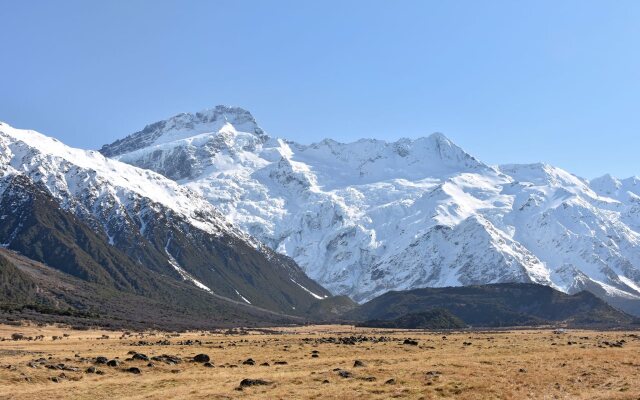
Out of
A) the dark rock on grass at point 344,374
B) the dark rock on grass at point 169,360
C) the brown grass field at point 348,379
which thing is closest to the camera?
the brown grass field at point 348,379

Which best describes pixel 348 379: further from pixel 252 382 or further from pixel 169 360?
Answer: pixel 169 360

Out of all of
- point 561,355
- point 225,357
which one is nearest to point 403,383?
point 561,355

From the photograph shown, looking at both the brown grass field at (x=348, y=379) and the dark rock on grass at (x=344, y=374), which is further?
the dark rock on grass at (x=344, y=374)

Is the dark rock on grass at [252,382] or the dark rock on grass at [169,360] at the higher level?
the dark rock on grass at [252,382]

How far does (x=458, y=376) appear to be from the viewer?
194 ft

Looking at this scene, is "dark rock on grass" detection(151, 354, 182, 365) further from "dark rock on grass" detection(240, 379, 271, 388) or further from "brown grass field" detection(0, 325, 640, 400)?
"dark rock on grass" detection(240, 379, 271, 388)

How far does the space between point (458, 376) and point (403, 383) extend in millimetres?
5920

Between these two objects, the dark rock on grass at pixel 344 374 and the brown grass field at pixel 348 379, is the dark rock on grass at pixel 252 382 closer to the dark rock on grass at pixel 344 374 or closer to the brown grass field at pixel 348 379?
the brown grass field at pixel 348 379

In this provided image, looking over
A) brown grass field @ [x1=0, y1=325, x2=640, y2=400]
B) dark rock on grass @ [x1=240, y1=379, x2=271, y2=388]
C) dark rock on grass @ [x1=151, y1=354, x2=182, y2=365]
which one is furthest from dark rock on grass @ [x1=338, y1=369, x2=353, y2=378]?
dark rock on grass @ [x1=151, y1=354, x2=182, y2=365]

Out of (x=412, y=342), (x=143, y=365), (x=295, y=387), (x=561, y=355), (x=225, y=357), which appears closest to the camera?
(x=295, y=387)

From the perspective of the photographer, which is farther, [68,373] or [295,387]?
[68,373]

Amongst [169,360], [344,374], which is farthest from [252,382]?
[169,360]

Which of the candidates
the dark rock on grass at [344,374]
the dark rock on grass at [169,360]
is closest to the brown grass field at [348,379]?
the dark rock on grass at [344,374]

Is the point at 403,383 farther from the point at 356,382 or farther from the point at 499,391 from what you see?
the point at 499,391
